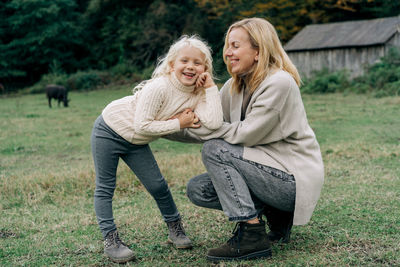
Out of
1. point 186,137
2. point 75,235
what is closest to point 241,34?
point 186,137

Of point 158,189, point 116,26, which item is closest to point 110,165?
point 158,189

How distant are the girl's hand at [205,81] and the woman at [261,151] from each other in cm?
21

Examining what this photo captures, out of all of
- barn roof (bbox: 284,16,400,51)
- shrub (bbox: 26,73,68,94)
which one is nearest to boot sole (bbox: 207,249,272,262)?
barn roof (bbox: 284,16,400,51)

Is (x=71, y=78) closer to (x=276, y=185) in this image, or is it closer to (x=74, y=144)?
(x=74, y=144)

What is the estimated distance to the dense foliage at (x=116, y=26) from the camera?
101 feet

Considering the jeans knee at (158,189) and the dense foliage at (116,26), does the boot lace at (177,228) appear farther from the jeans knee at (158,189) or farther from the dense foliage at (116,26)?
the dense foliage at (116,26)

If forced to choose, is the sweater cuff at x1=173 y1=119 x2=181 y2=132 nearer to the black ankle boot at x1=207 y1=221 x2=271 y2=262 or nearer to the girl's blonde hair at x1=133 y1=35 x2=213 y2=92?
the girl's blonde hair at x1=133 y1=35 x2=213 y2=92

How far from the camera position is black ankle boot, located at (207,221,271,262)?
3199 millimetres

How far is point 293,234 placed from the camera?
3762 millimetres

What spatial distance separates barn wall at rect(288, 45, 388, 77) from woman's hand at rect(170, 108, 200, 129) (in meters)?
22.6

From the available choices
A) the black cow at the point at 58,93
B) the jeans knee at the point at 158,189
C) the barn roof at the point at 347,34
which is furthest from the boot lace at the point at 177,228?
the barn roof at the point at 347,34

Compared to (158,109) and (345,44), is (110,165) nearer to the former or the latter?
(158,109)

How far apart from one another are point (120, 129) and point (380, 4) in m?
34.6

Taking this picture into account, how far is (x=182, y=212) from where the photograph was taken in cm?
459
